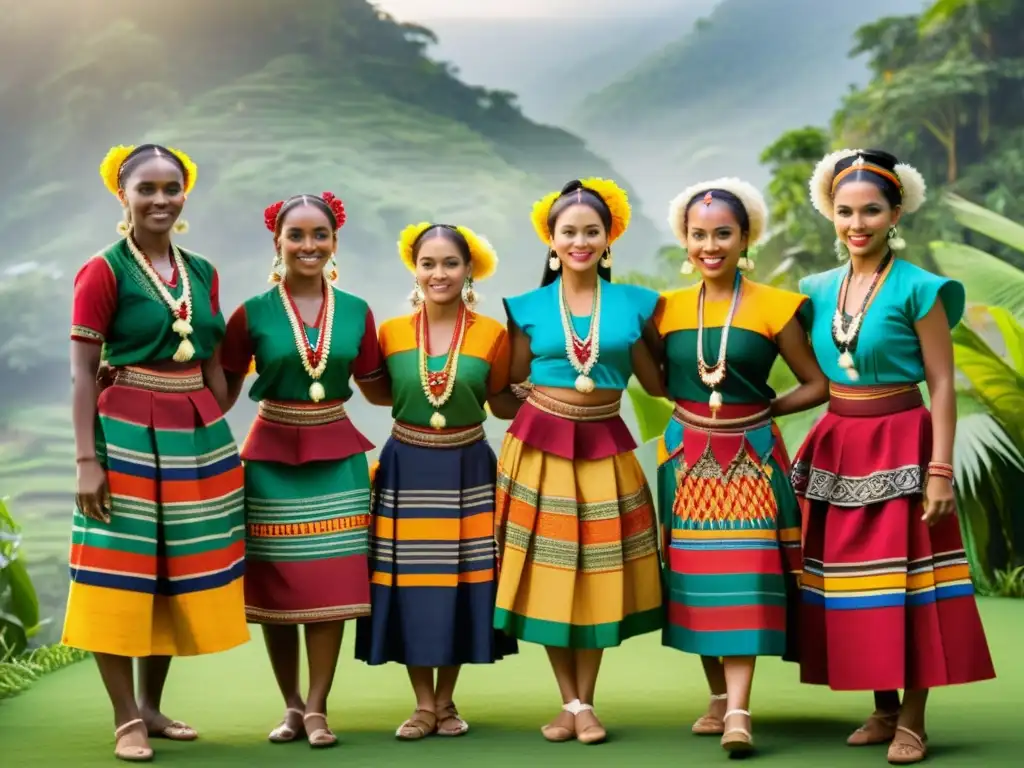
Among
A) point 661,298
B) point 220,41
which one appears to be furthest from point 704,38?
point 661,298

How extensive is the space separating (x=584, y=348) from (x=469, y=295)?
43 centimetres

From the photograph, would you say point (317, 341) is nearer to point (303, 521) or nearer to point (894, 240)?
point (303, 521)

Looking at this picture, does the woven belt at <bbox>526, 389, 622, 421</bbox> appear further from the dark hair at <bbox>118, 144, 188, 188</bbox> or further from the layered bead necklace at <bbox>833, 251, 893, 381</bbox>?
the dark hair at <bbox>118, 144, 188, 188</bbox>

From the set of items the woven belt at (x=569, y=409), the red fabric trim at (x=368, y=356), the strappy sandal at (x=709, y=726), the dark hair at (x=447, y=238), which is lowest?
the strappy sandal at (x=709, y=726)

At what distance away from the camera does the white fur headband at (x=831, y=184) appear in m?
4.12

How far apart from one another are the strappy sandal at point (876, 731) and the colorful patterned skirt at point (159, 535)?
6.03ft

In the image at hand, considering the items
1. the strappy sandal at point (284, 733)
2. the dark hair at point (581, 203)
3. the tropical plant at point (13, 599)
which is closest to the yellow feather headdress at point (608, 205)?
the dark hair at point (581, 203)

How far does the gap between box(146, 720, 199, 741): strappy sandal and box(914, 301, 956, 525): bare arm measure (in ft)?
7.53

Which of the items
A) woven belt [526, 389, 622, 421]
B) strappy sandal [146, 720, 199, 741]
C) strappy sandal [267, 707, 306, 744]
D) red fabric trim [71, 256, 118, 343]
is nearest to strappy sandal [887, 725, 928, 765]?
woven belt [526, 389, 622, 421]

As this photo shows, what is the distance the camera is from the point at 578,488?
4227mm

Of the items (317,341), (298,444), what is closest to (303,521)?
(298,444)

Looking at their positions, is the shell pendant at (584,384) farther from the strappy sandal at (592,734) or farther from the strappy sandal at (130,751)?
the strappy sandal at (130,751)

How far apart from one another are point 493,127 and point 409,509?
8.76m

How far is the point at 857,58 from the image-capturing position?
473 inches
